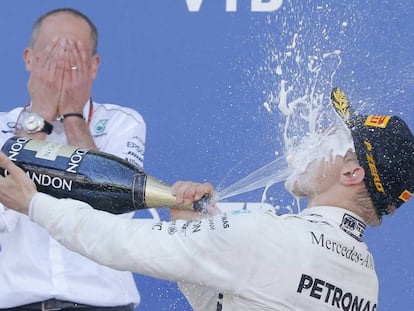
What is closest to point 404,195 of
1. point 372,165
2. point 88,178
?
point 372,165

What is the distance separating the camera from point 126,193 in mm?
1961

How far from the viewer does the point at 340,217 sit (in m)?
1.74

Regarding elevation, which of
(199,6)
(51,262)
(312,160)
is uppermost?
(199,6)

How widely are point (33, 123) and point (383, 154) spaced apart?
35.0 inches

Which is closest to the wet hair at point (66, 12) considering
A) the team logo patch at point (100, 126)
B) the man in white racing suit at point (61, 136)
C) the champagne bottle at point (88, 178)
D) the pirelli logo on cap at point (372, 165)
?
the man in white racing suit at point (61, 136)

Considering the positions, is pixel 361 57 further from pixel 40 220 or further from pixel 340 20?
pixel 40 220

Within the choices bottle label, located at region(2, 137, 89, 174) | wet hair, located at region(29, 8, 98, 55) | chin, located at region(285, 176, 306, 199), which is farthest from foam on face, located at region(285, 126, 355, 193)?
wet hair, located at region(29, 8, 98, 55)

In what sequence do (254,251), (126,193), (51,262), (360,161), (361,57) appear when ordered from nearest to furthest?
1. (254,251)
2. (360,161)
3. (126,193)
4. (51,262)
5. (361,57)

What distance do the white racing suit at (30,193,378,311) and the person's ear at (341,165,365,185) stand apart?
9 centimetres

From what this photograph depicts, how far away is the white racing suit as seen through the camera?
1625mm

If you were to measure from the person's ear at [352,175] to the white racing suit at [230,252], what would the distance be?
0.30 ft

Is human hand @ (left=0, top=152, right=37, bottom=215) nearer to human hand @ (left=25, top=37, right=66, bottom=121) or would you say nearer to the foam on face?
the foam on face

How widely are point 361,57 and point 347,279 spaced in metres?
1.03

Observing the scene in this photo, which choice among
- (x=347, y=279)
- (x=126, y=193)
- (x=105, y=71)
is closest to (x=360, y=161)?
(x=347, y=279)
